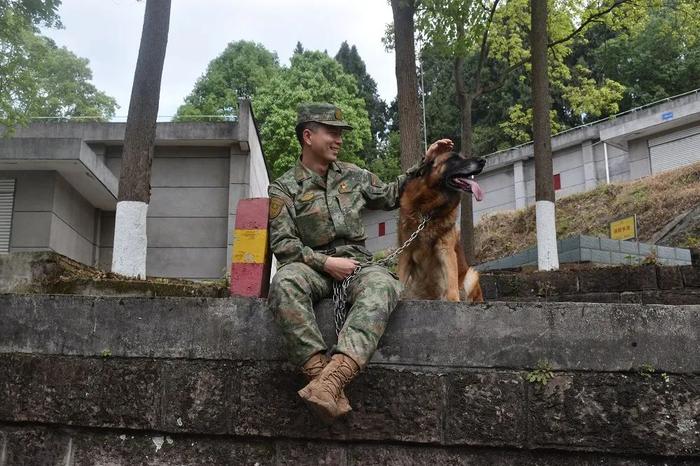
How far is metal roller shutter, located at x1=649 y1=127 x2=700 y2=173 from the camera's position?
2361 centimetres

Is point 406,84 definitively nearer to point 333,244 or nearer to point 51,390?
point 333,244

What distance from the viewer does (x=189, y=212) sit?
14.2 m

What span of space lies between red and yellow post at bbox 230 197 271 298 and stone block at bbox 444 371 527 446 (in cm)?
137

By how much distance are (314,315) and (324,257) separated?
39cm

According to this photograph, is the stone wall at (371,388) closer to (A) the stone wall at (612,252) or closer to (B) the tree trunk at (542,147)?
(A) the stone wall at (612,252)

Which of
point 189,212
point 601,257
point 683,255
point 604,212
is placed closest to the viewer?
point 683,255

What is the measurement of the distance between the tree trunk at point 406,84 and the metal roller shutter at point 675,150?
→ 672 inches

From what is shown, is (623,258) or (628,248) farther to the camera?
(628,248)

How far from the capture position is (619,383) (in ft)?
11.9

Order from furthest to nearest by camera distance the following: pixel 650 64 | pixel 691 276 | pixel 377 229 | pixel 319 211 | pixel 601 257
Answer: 1. pixel 650 64
2. pixel 377 229
3. pixel 601 257
4. pixel 691 276
5. pixel 319 211

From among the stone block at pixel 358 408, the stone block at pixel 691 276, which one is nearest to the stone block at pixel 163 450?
the stone block at pixel 358 408

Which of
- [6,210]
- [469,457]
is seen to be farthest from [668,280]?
[6,210]

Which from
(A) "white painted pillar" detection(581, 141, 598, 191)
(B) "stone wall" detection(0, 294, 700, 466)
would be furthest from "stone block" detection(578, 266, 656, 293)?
(A) "white painted pillar" detection(581, 141, 598, 191)

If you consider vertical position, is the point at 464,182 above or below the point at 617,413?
above
